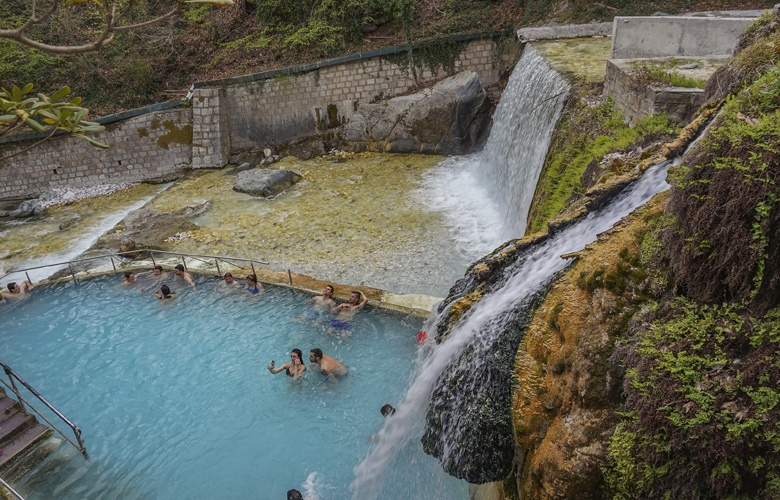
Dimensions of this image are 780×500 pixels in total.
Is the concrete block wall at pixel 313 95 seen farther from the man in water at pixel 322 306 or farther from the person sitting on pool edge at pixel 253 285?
the man in water at pixel 322 306

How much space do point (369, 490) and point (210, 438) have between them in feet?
6.86

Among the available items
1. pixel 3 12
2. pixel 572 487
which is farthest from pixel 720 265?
pixel 3 12

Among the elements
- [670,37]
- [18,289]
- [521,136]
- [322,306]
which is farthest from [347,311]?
[670,37]

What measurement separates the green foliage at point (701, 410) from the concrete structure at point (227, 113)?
13638 mm

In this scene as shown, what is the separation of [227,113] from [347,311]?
11085mm

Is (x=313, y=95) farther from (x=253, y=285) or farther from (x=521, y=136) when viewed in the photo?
(x=253, y=285)

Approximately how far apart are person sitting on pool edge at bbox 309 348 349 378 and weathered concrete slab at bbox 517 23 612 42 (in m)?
10.2

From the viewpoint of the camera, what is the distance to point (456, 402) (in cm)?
413

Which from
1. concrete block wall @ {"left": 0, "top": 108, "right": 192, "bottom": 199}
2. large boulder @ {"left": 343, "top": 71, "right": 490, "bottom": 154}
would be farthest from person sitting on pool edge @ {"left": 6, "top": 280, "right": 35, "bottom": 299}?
large boulder @ {"left": 343, "top": 71, "right": 490, "bottom": 154}

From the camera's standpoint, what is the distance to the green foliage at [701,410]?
7.22ft

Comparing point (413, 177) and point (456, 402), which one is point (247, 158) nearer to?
point (413, 177)

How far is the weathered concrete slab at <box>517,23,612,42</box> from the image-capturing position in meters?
12.0

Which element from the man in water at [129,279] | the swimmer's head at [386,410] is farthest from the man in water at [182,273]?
the swimmer's head at [386,410]

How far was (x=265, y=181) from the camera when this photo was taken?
12.4 meters
